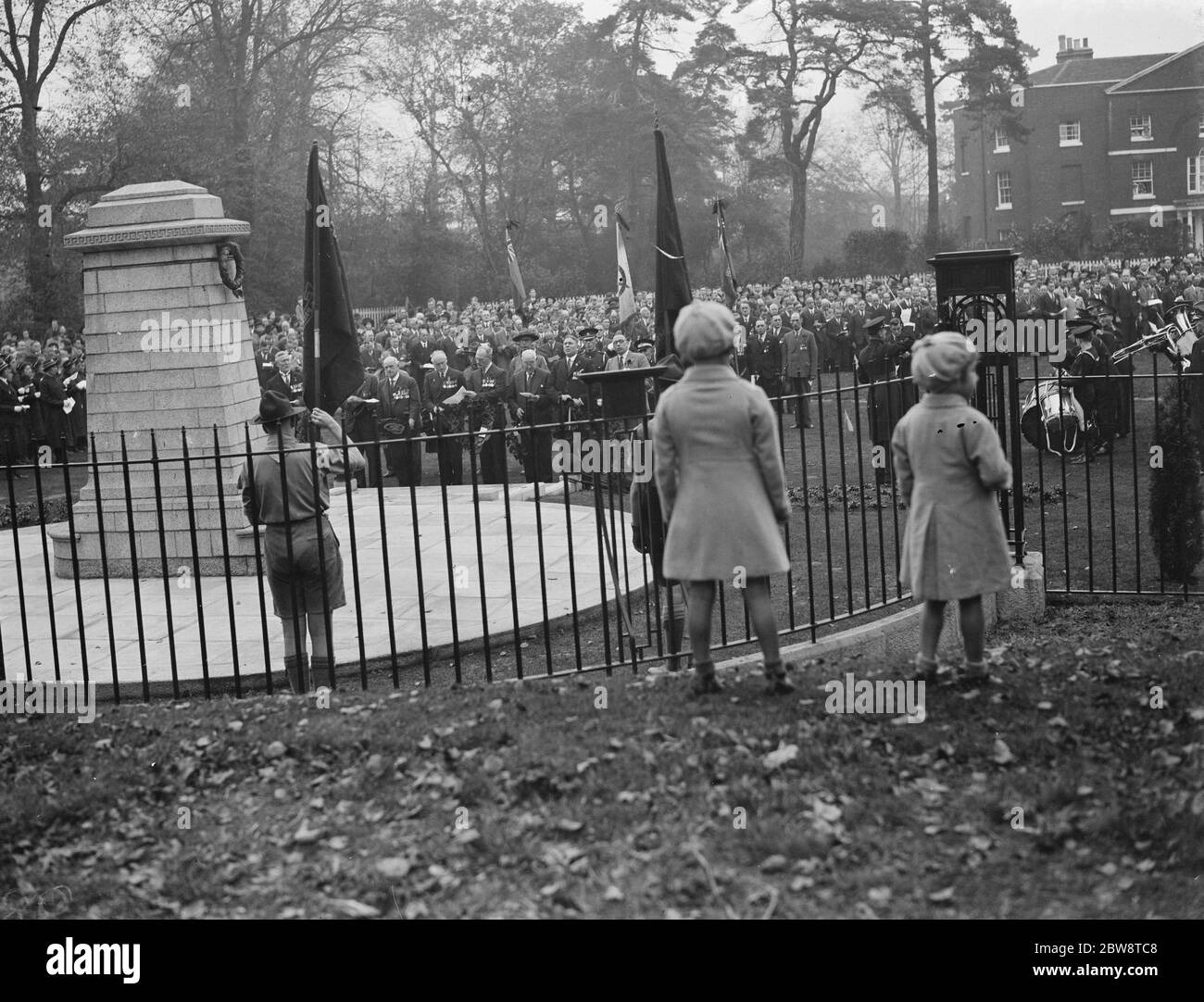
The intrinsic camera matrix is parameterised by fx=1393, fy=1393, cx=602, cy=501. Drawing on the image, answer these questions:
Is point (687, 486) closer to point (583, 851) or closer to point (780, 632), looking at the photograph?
point (583, 851)

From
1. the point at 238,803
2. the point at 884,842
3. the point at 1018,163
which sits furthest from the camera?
the point at 1018,163

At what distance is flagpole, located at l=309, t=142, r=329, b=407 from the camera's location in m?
9.00

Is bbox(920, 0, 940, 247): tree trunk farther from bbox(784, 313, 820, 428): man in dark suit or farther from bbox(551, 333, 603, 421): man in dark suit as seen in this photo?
bbox(551, 333, 603, 421): man in dark suit

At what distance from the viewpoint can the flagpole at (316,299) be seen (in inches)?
354

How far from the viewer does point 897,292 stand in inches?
1469

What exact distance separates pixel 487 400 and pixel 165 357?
761 cm

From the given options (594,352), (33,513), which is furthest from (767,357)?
(33,513)

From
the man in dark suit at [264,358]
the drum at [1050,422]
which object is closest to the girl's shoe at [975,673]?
the drum at [1050,422]

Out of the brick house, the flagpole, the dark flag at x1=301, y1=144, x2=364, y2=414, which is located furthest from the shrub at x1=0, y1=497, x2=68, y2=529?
the brick house

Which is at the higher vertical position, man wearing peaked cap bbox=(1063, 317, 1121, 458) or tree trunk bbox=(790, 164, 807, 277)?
tree trunk bbox=(790, 164, 807, 277)

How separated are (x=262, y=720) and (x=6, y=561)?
7908mm

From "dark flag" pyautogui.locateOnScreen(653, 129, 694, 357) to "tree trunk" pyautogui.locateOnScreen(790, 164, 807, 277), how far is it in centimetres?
4205

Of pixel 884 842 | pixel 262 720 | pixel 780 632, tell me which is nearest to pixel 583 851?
pixel 884 842

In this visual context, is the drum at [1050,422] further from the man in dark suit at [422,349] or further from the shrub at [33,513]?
the man in dark suit at [422,349]
